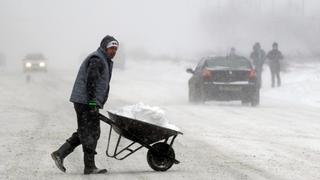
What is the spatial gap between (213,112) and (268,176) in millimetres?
10150

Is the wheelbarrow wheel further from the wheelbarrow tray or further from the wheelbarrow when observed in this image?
the wheelbarrow tray

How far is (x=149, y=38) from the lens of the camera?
418 ft

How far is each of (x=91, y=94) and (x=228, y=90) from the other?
13.2 metres

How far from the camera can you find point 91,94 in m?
8.57

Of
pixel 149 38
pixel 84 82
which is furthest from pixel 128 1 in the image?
pixel 84 82

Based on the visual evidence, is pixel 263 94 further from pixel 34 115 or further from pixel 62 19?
pixel 62 19

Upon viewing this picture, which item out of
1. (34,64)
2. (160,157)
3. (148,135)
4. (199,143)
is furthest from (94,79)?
(34,64)

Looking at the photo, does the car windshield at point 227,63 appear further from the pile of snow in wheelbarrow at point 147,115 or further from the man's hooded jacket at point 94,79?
the man's hooded jacket at point 94,79

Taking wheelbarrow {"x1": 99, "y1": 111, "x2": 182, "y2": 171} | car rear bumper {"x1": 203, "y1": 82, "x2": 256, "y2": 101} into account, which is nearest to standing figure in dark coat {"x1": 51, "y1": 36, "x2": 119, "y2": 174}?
wheelbarrow {"x1": 99, "y1": 111, "x2": 182, "y2": 171}

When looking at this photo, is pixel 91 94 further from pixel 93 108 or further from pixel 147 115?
pixel 147 115

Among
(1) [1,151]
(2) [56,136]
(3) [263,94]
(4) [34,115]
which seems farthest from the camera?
(3) [263,94]

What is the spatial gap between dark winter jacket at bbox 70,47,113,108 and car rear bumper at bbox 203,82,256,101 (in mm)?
13042

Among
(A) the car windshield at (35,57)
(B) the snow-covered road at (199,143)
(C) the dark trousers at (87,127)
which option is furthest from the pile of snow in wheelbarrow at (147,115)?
(A) the car windshield at (35,57)

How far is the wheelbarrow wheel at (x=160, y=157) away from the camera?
29.7 feet
